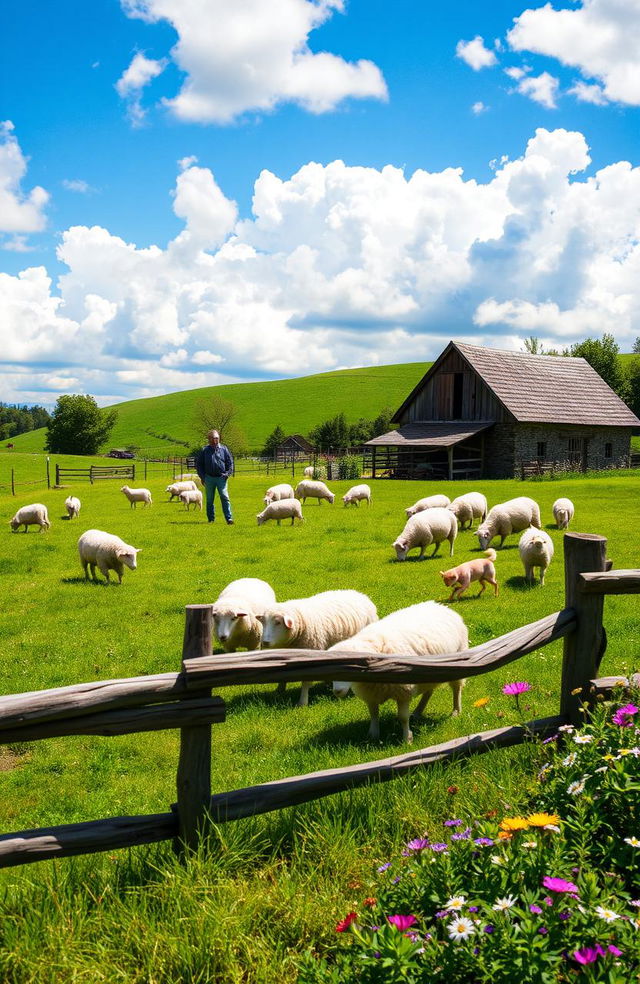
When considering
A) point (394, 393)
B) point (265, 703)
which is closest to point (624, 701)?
point (265, 703)

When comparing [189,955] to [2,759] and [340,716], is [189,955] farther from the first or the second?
[2,759]

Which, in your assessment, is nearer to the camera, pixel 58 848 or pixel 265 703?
pixel 58 848

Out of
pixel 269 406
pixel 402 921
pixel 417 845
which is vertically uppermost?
pixel 269 406

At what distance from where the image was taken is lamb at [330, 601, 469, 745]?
19.4ft

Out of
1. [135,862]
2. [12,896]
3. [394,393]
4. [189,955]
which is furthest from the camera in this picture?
[394,393]

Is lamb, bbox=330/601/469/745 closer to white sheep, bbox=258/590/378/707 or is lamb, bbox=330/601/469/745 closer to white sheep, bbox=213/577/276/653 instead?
white sheep, bbox=258/590/378/707

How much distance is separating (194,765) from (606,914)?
2006mm

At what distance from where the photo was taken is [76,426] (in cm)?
9956

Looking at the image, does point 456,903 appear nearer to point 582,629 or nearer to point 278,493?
point 582,629

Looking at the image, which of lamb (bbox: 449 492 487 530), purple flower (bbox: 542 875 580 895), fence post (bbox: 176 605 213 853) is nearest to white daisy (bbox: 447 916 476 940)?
purple flower (bbox: 542 875 580 895)

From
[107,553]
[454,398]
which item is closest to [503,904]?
[107,553]

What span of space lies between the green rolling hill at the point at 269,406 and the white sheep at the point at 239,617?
296ft

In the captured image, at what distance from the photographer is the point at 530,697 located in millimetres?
6488

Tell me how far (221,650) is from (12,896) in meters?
5.92
